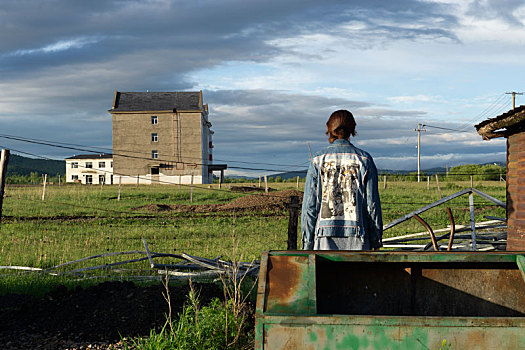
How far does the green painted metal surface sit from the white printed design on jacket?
417mm

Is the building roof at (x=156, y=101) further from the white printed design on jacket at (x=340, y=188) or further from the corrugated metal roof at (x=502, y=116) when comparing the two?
the white printed design on jacket at (x=340, y=188)

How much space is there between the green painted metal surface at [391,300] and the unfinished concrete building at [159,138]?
4828 centimetres

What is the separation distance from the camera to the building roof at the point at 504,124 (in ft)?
25.6

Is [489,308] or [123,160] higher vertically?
[123,160]

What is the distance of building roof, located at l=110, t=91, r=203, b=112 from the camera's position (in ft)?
175

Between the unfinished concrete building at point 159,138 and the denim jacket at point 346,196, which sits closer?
the denim jacket at point 346,196

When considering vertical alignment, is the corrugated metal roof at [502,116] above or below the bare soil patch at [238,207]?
above

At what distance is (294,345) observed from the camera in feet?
9.32

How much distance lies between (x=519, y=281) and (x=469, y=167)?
67363 mm

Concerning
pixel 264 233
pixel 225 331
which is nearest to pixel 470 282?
pixel 225 331

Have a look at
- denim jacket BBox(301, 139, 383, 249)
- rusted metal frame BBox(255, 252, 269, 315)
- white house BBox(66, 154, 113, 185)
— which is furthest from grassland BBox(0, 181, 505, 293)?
white house BBox(66, 154, 113, 185)

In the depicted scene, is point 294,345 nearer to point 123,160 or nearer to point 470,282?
point 470,282

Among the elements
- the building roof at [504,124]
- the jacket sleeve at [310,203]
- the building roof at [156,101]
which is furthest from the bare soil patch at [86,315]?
the building roof at [156,101]

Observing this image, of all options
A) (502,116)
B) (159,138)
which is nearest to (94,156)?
(159,138)
